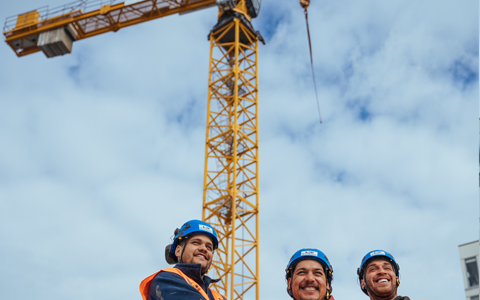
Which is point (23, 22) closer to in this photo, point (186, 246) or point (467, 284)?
point (467, 284)

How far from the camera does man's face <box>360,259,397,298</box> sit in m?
4.51

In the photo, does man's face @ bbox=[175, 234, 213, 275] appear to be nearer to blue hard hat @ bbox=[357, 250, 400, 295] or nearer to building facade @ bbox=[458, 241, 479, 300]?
blue hard hat @ bbox=[357, 250, 400, 295]

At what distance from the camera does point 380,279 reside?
463 cm

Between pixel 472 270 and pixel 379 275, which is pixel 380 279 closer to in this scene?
pixel 379 275

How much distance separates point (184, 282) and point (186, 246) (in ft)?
2.44

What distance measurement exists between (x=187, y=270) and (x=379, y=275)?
5.88 ft

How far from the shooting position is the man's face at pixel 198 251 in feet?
14.0

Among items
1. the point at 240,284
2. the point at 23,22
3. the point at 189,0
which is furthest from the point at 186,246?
the point at 23,22

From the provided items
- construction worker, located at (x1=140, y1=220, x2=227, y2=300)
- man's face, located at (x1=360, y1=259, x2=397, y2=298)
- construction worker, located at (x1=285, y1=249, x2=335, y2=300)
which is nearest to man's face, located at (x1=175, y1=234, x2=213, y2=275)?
construction worker, located at (x1=140, y1=220, x2=227, y2=300)

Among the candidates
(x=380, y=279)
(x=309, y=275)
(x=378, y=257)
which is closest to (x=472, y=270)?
(x=378, y=257)

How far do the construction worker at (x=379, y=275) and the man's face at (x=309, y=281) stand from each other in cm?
64

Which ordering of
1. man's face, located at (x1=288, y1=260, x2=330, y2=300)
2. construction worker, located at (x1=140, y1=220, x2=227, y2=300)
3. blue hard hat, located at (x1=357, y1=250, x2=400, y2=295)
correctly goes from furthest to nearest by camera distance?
blue hard hat, located at (x1=357, y1=250, x2=400, y2=295) → man's face, located at (x1=288, y1=260, x2=330, y2=300) → construction worker, located at (x1=140, y1=220, x2=227, y2=300)

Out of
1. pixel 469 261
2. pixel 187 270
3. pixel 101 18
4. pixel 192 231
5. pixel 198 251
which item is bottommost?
pixel 187 270

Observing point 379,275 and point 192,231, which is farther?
point 379,275
